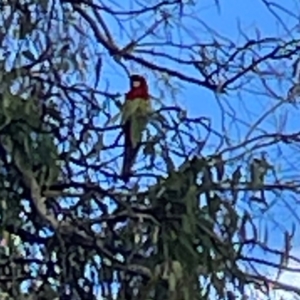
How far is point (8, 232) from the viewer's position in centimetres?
196

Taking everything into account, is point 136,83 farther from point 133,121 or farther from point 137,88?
point 133,121

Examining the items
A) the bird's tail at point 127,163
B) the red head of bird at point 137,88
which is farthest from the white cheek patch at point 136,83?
the bird's tail at point 127,163

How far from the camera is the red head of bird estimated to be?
200cm

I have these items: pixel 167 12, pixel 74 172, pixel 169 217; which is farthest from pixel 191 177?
pixel 167 12

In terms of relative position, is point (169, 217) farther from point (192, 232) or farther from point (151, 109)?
point (151, 109)

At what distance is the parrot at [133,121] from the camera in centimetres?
196

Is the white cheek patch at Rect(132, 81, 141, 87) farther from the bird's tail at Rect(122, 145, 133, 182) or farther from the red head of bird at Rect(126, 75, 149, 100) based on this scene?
the bird's tail at Rect(122, 145, 133, 182)

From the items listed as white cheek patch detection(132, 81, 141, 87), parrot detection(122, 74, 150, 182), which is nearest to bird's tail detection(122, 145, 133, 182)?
parrot detection(122, 74, 150, 182)

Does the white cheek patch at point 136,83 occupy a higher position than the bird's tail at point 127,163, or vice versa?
the white cheek patch at point 136,83

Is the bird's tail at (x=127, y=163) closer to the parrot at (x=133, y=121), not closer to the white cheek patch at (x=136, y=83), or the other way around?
the parrot at (x=133, y=121)

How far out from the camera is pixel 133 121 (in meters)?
1.96

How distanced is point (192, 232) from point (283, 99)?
0.35 metres

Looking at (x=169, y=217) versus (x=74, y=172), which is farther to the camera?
(x=74, y=172)

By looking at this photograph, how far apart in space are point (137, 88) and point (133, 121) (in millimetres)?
120
